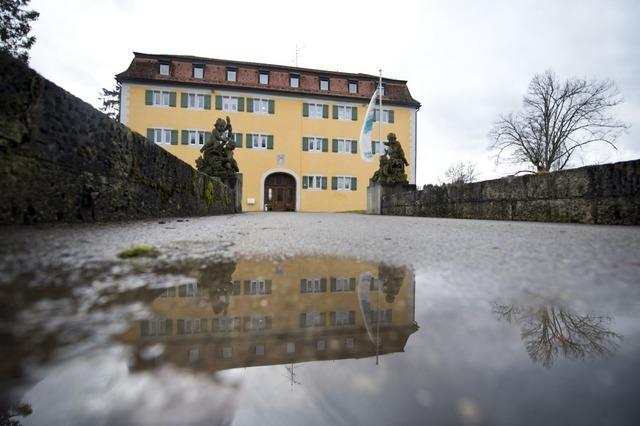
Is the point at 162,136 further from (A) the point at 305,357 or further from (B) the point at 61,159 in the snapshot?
(A) the point at 305,357

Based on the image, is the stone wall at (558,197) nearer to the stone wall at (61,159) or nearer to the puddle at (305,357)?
the puddle at (305,357)

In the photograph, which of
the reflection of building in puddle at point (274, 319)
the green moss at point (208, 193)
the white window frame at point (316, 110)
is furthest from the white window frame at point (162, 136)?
the reflection of building in puddle at point (274, 319)

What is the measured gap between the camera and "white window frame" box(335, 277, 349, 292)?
3.36 ft

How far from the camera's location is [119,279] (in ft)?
3.36

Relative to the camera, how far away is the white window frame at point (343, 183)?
29750mm

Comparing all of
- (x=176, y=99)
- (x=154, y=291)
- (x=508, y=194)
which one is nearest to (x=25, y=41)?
(x=176, y=99)

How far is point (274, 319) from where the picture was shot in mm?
731

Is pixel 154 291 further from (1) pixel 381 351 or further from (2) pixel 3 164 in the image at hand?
(2) pixel 3 164

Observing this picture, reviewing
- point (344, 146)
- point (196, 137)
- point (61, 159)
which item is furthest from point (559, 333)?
point (344, 146)

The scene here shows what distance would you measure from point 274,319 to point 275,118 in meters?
29.6

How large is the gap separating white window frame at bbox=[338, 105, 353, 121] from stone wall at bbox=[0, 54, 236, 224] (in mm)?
26766

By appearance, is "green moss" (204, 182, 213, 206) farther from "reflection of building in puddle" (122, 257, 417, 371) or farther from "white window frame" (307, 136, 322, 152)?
"white window frame" (307, 136, 322, 152)

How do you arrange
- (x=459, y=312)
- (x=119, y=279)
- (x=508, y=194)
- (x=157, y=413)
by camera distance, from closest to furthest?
(x=157, y=413) → (x=459, y=312) → (x=119, y=279) → (x=508, y=194)

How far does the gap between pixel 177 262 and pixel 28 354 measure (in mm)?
→ 885
